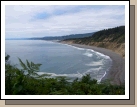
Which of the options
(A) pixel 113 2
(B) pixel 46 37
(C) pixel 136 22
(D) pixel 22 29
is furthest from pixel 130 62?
(D) pixel 22 29

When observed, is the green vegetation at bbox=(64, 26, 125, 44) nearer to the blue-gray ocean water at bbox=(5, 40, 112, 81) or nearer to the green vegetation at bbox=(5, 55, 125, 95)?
the blue-gray ocean water at bbox=(5, 40, 112, 81)

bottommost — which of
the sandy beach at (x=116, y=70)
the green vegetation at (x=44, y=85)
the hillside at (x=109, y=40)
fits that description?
the green vegetation at (x=44, y=85)

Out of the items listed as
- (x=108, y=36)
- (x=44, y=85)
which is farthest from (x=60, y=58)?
(x=108, y=36)

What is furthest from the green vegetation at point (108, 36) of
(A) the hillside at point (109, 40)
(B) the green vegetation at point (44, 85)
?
(B) the green vegetation at point (44, 85)

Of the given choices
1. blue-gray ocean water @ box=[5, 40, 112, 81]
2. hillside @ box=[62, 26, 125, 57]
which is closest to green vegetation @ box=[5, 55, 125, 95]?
blue-gray ocean water @ box=[5, 40, 112, 81]

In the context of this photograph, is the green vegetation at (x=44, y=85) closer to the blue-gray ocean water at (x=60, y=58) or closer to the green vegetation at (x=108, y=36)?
the blue-gray ocean water at (x=60, y=58)

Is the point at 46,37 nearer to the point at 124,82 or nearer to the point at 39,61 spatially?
the point at 39,61

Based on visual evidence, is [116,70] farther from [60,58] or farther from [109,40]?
[60,58]
